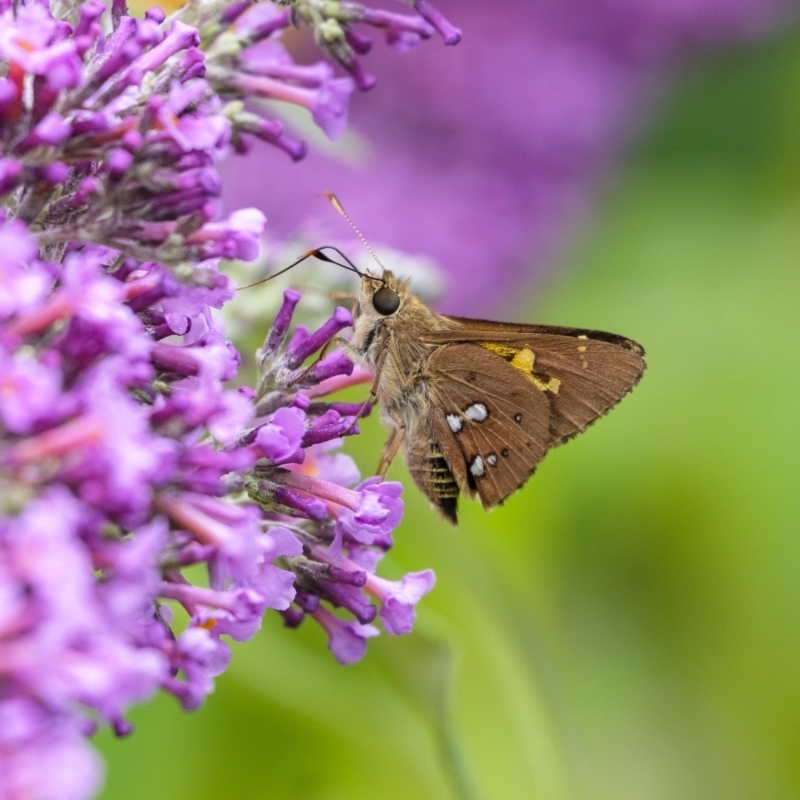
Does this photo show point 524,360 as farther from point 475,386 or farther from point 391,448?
point 391,448

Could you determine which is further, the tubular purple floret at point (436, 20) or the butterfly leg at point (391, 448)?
the butterfly leg at point (391, 448)

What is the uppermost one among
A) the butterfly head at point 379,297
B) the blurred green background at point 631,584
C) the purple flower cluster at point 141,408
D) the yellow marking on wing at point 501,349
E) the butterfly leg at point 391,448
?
the purple flower cluster at point 141,408

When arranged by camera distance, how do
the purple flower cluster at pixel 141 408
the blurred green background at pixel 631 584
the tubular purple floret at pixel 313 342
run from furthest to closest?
the blurred green background at pixel 631 584 < the tubular purple floret at pixel 313 342 < the purple flower cluster at pixel 141 408

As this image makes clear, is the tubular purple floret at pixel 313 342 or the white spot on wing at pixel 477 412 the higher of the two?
the tubular purple floret at pixel 313 342

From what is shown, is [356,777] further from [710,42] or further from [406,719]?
[710,42]

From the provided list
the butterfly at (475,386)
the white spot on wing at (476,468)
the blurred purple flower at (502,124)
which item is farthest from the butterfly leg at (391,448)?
the blurred purple flower at (502,124)

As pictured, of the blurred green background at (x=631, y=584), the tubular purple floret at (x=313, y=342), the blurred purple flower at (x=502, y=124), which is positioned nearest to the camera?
the tubular purple floret at (x=313, y=342)

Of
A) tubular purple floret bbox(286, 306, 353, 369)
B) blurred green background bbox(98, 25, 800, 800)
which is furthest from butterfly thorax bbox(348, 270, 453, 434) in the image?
tubular purple floret bbox(286, 306, 353, 369)

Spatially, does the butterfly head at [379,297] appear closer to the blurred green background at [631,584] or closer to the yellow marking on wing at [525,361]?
the yellow marking on wing at [525,361]
